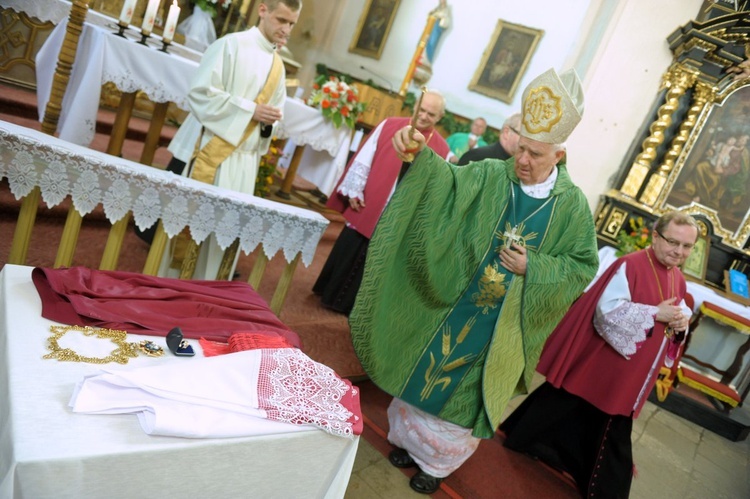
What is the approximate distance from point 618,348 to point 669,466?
84.7 inches

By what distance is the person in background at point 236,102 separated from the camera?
2.81m

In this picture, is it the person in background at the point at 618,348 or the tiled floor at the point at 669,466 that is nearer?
the tiled floor at the point at 669,466

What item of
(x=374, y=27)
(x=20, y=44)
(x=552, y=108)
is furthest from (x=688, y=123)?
(x=20, y=44)

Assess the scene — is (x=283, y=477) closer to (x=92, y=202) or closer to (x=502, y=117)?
(x=92, y=202)

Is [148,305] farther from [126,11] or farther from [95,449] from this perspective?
[126,11]

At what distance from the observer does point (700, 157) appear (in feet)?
24.6

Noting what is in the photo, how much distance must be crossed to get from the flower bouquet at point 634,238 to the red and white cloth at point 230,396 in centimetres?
617

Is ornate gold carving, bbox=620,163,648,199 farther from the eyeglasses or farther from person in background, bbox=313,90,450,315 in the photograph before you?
the eyeglasses

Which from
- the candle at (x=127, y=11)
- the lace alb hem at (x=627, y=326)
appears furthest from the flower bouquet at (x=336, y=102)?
the lace alb hem at (x=627, y=326)

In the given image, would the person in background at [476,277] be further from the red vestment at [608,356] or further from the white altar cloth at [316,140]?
the white altar cloth at [316,140]

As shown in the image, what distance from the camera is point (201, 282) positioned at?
204cm

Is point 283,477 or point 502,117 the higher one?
point 502,117

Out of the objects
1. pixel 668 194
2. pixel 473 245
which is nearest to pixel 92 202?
pixel 473 245

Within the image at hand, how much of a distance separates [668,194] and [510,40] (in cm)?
408
